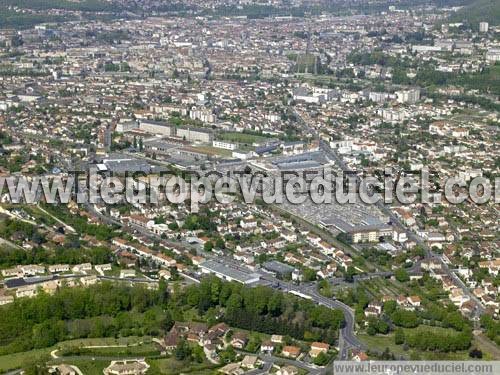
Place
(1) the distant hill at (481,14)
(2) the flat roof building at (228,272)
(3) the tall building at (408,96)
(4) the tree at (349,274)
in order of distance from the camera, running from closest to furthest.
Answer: (2) the flat roof building at (228,272) → (4) the tree at (349,274) → (3) the tall building at (408,96) → (1) the distant hill at (481,14)

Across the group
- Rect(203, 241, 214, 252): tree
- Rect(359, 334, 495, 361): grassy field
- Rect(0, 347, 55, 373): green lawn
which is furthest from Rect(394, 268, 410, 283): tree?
Rect(0, 347, 55, 373): green lawn

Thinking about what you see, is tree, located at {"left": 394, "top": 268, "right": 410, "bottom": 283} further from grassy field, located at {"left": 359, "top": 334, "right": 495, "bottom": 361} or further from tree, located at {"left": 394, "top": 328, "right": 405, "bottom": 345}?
tree, located at {"left": 394, "top": 328, "right": 405, "bottom": 345}

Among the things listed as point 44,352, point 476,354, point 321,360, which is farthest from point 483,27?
point 44,352

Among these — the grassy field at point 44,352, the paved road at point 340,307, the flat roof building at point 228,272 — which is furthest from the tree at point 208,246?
the grassy field at point 44,352

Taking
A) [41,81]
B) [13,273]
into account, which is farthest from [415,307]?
[41,81]

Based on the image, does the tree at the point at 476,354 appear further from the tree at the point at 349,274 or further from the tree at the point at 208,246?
the tree at the point at 208,246

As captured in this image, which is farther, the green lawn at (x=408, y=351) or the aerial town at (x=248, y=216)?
the aerial town at (x=248, y=216)

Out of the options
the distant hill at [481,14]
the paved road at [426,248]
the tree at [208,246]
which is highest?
the distant hill at [481,14]
